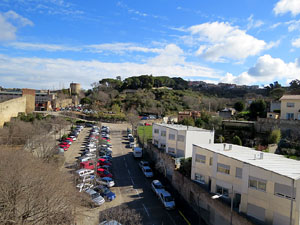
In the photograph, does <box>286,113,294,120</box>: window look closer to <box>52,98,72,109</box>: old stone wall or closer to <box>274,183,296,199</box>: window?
<box>274,183,296,199</box>: window

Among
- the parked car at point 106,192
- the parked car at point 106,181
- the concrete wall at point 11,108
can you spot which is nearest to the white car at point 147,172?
the parked car at point 106,181

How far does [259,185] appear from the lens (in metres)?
12.6

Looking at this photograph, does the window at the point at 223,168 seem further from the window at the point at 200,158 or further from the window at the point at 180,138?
the window at the point at 180,138

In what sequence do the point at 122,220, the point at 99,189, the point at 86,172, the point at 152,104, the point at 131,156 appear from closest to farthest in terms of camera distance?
the point at 122,220
the point at 99,189
the point at 86,172
the point at 131,156
the point at 152,104

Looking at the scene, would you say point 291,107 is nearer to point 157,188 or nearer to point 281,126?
point 281,126

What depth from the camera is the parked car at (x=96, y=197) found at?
56.6 feet

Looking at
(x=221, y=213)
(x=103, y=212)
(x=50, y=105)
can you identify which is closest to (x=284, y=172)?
(x=221, y=213)

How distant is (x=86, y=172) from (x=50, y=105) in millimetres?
47936

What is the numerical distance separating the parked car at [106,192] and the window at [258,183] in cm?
1100

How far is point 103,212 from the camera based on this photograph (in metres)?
16.4

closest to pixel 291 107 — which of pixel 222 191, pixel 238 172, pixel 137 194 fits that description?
pixel 238 172

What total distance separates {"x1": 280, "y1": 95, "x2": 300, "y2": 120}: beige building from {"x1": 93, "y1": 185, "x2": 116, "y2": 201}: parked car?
25.0 meters

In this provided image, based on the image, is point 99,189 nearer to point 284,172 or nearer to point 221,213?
point 221,213

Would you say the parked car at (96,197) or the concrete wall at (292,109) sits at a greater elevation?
the concrete wall at (292,109)
